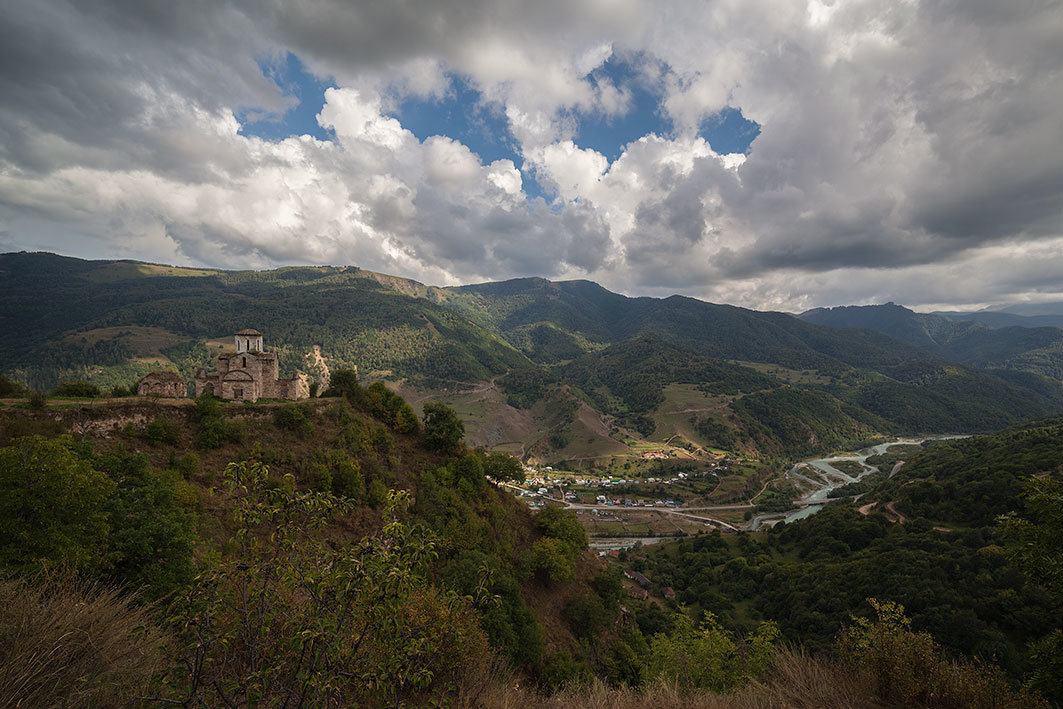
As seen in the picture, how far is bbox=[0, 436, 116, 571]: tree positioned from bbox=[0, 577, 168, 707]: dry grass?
208 inches

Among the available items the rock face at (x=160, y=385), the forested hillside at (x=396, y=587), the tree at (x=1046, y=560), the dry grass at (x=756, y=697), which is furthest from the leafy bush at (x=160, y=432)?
the tree at (x=1046, y=560)

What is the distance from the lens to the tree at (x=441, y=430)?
31281 millimetres

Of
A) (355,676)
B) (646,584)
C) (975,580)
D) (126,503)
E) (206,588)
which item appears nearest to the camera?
(355,676)

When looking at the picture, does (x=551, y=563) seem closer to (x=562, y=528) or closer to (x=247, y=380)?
(x=562, y=528)

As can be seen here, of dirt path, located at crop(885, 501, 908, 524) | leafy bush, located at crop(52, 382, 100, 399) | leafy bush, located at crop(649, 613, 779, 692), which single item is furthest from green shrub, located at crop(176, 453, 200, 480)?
dirt path, located at crop(885, 501, 908, 524)

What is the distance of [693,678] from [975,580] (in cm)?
2999

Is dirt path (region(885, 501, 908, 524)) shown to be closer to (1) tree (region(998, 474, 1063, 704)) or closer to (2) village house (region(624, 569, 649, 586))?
(2) village house (region(624, 569, 649, 586))

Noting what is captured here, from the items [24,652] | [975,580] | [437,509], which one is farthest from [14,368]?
[975,580]

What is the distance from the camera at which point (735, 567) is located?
51.6 metres

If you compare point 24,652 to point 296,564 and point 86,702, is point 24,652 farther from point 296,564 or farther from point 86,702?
point 296,564

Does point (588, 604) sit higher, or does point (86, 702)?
point (86, 702)

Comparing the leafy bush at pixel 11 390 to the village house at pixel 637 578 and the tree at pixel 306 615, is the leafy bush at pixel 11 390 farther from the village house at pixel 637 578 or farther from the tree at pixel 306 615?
the village house at pixel 637 578

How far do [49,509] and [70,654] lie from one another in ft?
Answer: 28.4

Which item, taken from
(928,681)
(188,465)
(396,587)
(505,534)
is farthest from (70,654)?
(505,534)
